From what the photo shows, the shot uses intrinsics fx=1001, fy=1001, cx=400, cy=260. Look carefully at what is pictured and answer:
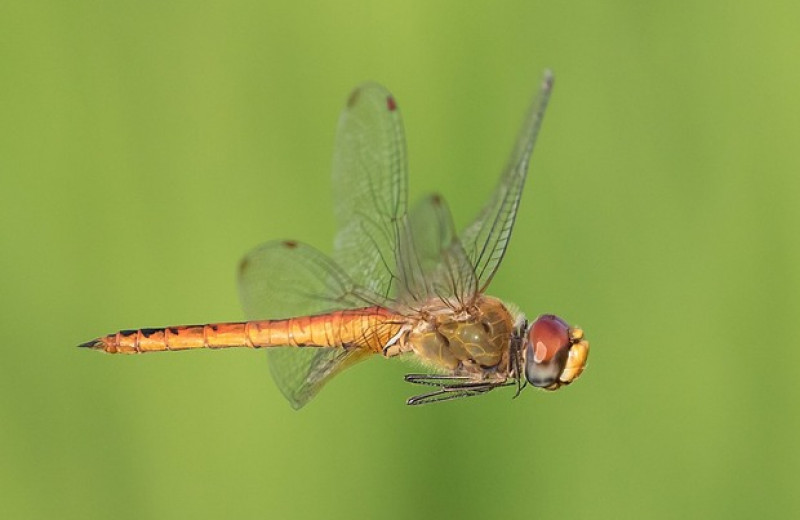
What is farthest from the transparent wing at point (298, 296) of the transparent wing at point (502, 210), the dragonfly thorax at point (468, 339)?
the transparent wing at point (502, 210)

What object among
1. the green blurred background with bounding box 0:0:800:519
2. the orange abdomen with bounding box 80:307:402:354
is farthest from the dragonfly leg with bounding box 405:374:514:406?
the green blurred background with bounding box 0:0:800:519

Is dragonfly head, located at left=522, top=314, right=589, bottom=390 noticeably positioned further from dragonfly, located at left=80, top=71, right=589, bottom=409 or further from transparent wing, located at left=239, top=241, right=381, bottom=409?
transparent wing, located at left=239, top=241, right=381, bottom=409

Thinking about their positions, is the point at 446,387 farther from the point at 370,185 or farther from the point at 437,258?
the point at 370,185

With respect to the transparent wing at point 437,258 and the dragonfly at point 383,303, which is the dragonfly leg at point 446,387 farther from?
the transparent wing at point 437,258

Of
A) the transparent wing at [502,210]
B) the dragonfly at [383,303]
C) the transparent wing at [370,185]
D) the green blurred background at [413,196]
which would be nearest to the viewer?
the transparent wing at [502,210]

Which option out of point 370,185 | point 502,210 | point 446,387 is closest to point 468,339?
point 446,387

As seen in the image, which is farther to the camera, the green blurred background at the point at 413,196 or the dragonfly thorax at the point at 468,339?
the green blurred background at the point at 413,196

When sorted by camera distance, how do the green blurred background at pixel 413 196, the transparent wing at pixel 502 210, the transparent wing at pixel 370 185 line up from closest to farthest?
the transparent wing at pixel 502 210, the transparent wing at pixel 370 185, the green blurred background at pixel 413 196
